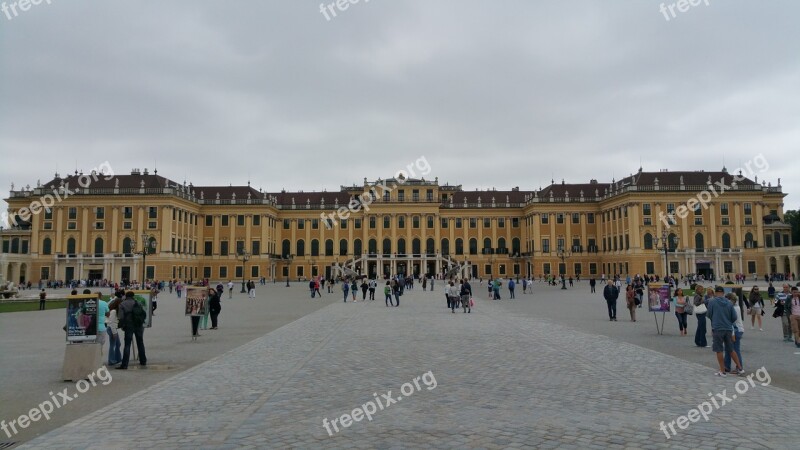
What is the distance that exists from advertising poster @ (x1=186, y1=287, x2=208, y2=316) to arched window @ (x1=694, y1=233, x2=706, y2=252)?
64760 millimetres

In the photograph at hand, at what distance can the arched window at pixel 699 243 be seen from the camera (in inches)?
2624

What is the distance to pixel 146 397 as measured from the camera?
8641mm

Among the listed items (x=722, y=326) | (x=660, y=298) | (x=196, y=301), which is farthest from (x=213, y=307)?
(x=722, y=326)

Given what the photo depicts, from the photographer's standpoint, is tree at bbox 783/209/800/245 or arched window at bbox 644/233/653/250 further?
tree at bbox 783/209/800/245

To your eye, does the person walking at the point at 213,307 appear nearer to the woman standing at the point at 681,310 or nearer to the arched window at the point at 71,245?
the woman standing at the point at 681,310

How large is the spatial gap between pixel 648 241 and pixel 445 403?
64855mm

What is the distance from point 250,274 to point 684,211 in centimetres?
5549

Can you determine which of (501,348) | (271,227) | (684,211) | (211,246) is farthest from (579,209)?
(501,348)

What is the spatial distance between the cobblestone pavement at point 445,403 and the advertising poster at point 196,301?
264cm

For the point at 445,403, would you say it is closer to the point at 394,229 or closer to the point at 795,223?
the point at 394,229

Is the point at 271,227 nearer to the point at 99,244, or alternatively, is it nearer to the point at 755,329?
the point at 99,244

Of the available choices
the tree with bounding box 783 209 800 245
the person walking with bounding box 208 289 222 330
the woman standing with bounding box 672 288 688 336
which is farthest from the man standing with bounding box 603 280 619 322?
the tree with bounding box 783 209 800 245

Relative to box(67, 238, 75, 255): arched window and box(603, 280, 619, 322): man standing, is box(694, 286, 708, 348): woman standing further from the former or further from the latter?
box(67, 238, 75, 255): arched window

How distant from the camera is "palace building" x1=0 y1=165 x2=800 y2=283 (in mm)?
66125
